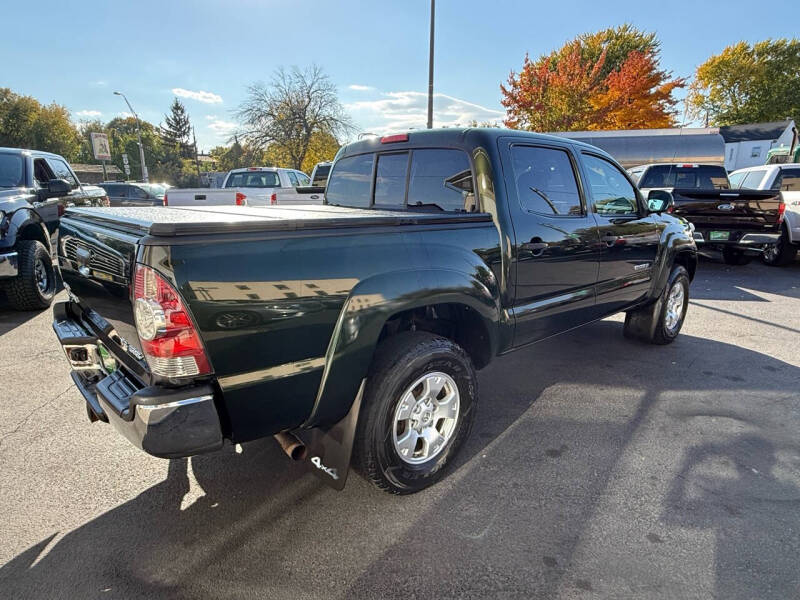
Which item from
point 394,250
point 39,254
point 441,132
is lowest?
point 39,254

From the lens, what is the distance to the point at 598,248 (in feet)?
11.5

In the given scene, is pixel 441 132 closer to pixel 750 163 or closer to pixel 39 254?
pixel 39 254

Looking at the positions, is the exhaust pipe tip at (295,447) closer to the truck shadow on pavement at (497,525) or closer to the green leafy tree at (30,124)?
the truck shadow on pavement at (497,525)

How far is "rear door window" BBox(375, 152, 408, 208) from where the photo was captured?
322 centimetres

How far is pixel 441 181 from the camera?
3.00 meters

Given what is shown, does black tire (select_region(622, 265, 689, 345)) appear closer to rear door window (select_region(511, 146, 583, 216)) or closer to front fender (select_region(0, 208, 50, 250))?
rear door window (select_region(511, 146, 583, 216))

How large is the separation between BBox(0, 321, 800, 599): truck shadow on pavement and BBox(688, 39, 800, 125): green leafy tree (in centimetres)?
5379

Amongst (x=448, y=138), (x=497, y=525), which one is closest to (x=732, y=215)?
(x=448, y=138)

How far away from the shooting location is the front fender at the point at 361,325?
77.9 inches

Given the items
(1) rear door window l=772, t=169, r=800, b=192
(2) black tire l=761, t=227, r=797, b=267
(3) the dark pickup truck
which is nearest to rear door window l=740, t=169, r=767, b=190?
(1) rear door window l=772, t=169, r=800, b=192

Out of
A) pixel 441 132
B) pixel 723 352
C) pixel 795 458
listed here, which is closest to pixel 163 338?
pixel 441 132

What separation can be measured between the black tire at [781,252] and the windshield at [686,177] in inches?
65.9

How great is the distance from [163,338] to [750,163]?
50407mm

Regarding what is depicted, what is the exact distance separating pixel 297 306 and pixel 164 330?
0.48m
